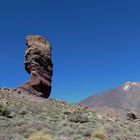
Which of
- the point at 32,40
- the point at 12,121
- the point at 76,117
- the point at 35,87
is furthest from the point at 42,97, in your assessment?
the point at 12,121

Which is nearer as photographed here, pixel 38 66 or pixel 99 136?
pixel 99 136

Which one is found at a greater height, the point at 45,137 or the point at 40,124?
the point at 40,124

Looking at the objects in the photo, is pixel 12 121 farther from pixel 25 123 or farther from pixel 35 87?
pixel 35 87

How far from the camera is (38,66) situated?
2067 inches

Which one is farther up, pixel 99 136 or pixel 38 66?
pixel 38 66

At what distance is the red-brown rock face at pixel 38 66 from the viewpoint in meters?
50.8

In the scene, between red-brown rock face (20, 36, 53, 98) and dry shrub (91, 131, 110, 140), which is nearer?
dry shrub (91, 131, 110, 140)

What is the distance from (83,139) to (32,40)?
34.0 m

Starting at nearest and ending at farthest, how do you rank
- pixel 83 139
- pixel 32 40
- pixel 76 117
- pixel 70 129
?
pixel 83 139, pixel 70 129, pixel 76 117, pixel 32 40

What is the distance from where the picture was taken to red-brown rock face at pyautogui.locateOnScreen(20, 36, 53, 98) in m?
50.8

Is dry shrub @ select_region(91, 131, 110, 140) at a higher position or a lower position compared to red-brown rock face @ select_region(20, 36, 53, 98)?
lower

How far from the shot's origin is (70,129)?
77.6ft

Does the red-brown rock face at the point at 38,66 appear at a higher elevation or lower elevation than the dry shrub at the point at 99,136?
higher

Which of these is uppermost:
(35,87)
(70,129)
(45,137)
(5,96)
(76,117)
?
(35,87)
